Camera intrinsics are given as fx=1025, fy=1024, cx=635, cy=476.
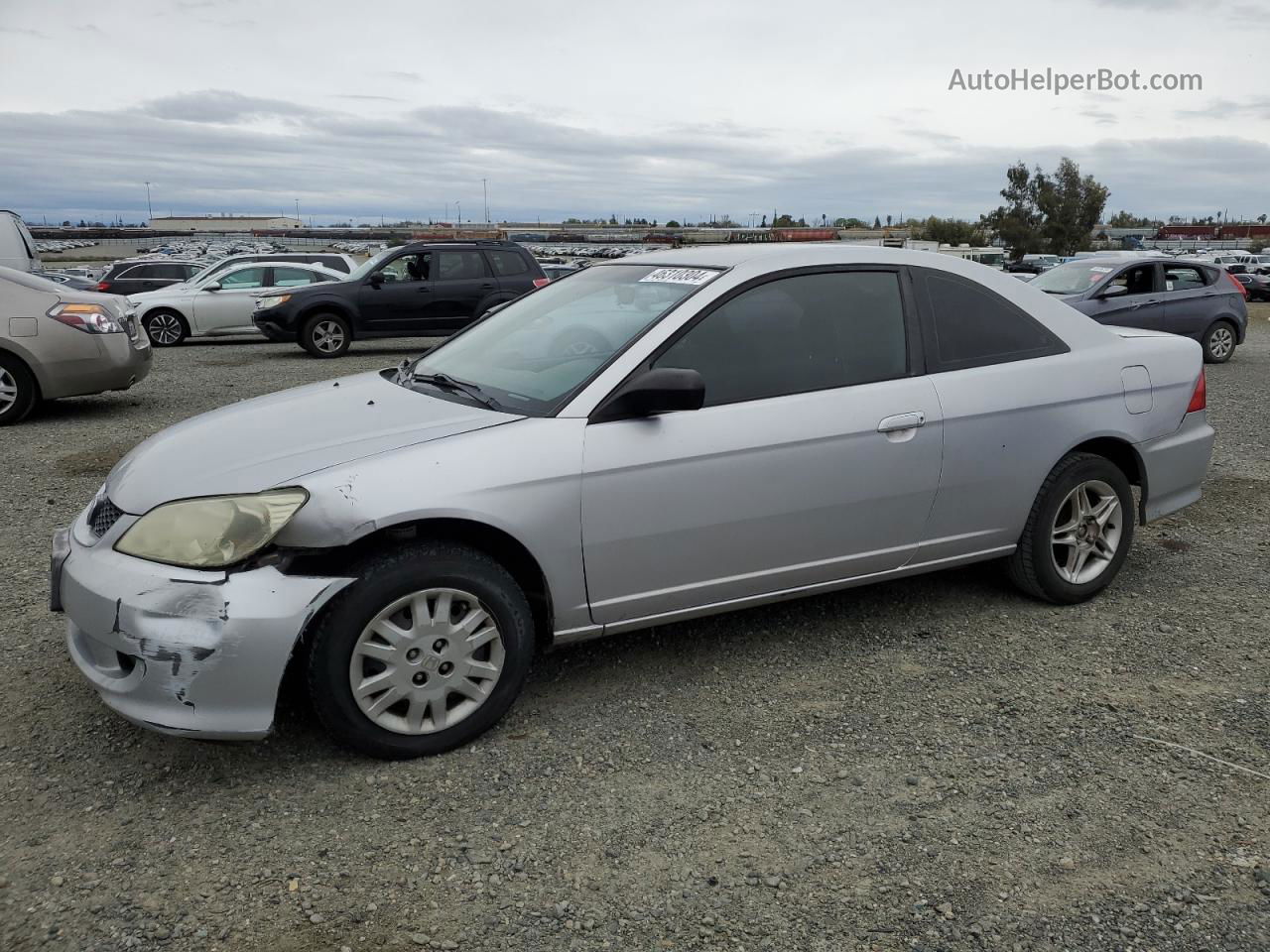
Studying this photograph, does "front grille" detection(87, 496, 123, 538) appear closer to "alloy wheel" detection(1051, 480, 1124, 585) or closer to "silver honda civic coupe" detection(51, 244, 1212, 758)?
"silver honda civic coupe" detection(51, 244, 1212, 758)

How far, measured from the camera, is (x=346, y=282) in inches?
604

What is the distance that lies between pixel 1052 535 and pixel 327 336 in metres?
12.9

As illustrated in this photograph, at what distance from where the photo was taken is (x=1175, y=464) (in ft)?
15.4

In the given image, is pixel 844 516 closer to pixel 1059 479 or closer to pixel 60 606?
pixel 1059 479

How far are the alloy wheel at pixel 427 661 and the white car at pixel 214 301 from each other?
50.5 ft

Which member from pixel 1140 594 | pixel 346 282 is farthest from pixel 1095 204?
pixel 1140 594

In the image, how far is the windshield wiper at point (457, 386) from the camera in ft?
11.9

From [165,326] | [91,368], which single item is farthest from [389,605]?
[165,326]

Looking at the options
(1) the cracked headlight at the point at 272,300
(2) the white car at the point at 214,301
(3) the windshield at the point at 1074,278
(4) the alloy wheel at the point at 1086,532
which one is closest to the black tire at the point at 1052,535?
(4) the alloy wheel at the point at 1086,532

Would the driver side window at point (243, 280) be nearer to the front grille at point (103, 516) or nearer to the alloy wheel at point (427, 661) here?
the front grille at point (103, 516)

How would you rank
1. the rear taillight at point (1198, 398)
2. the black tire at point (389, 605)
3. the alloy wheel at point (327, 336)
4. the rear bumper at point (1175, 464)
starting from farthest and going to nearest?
the alloy wheel at point (327, 336), the rear taillight at point (1198, 398), the rear bumper at point (1175, 464), the black tire at point (389, 605)

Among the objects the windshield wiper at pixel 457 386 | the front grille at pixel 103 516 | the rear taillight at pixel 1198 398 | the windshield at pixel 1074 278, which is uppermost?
the windshield at pixel 1074 278

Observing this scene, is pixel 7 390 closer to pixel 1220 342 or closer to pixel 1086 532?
pixel 1086 532

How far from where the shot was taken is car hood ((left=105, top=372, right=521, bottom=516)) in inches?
125
